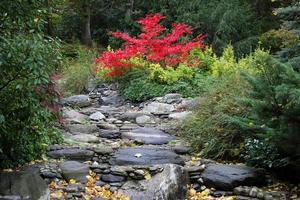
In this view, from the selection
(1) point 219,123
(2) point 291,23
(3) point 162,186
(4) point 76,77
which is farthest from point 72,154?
(4) point 76,77

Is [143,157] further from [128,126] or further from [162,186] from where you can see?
[128,126]

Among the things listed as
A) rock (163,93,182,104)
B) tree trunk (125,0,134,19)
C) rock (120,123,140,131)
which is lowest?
rock (120,123,140,131)

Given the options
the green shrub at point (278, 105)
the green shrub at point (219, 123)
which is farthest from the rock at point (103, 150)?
the green shrub at point (278, 105)

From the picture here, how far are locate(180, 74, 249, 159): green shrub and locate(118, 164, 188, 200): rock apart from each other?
85 cm

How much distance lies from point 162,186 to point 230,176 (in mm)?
860

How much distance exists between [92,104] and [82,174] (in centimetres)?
503

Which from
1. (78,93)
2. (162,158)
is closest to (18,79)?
(162,158)

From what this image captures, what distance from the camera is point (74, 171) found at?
5.52 metres

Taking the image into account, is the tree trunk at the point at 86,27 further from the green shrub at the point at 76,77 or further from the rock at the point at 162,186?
the rock at the point at 162,186

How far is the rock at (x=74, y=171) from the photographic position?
18.0ft

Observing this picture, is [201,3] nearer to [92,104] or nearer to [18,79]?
[92,104]

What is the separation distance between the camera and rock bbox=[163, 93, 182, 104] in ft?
30.8

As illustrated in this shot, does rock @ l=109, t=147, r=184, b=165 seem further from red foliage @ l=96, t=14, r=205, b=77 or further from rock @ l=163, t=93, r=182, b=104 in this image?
red foliage @ l=96, t=14, r=205, b=77

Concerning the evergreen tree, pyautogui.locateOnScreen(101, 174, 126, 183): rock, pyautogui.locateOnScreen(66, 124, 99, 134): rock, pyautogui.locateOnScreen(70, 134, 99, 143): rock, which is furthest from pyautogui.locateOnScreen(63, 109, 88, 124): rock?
the evergreen tree
